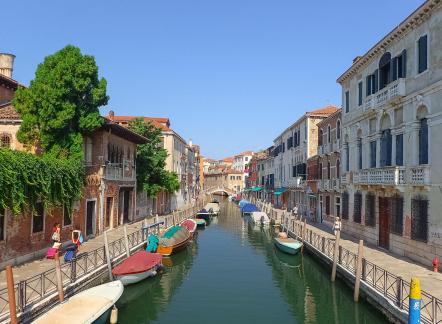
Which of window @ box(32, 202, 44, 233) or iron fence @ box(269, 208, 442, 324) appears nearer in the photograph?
iron fence @ box(269, 208, 442, 324)

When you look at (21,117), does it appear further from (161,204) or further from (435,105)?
(161,204)

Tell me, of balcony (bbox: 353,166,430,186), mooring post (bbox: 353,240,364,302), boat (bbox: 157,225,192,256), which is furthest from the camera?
Result: boat (bbox: 157,225,192,256)

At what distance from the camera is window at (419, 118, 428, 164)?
1611 centimetres

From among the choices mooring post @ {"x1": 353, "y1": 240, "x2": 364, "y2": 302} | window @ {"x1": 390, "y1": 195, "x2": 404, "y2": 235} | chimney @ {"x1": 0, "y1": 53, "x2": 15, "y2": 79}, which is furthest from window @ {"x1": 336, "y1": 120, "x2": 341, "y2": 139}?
chimney @ {"x1": 0, "y1": 53, "x2": 15, "y2": 79}

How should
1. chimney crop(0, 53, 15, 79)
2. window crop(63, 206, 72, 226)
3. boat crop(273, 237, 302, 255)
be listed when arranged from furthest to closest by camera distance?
chimney crop(0, 53, 15, 79) → boat crop(273, 237, 302, 255) → window crop(63, 206, 72, 226)

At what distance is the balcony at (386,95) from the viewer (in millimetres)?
17688

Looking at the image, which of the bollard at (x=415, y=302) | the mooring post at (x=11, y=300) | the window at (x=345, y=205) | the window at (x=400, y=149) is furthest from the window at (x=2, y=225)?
the window at (x=345, y=205)

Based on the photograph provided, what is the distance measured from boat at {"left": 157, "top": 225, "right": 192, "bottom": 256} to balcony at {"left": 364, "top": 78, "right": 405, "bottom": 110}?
1257 cm

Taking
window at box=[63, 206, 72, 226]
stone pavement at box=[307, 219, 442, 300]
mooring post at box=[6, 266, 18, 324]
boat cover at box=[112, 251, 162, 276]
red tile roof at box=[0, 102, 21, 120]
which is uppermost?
red tile roof at box=[0, 102, 21, 120]

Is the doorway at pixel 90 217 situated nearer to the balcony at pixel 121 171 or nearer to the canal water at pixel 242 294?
the balcony at pixel 121 171

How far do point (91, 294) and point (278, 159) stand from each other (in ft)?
148

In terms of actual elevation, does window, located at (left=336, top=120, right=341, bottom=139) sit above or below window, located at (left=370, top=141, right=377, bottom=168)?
above

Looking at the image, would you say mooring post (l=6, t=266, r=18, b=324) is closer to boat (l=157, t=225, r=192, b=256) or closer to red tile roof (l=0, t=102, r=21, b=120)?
red tile roof (l=0, t=102, r=21, b=120)

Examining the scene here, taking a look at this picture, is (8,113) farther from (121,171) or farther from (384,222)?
(384,222)
